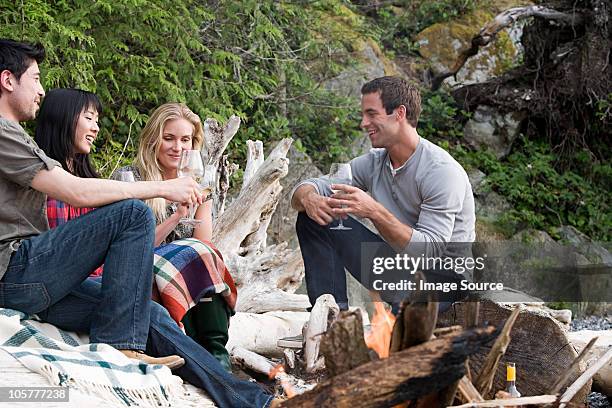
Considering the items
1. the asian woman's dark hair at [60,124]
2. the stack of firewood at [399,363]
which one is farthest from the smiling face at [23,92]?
the stack of firewood at [399,363]

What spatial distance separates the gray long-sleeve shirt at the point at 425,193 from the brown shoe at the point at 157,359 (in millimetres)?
1202

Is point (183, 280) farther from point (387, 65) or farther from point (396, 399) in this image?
point (387, 65)

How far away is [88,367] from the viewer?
2.87m

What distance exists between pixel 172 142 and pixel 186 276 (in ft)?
2.35

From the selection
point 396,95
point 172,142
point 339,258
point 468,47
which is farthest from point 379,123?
point 468,47

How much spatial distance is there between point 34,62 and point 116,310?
38.5 inches

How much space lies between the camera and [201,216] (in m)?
3.79

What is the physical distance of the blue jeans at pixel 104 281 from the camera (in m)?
2.95

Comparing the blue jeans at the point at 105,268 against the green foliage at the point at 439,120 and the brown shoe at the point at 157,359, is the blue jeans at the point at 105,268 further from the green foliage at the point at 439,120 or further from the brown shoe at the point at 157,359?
the green foliage at the point at 439,120

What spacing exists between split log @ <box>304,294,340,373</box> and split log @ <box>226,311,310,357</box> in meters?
0.68

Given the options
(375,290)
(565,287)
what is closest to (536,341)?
(375,290)

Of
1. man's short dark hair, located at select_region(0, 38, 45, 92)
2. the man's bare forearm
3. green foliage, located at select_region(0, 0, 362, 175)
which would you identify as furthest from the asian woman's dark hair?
green foliage, located at select_region(0, 0, 362, 175)

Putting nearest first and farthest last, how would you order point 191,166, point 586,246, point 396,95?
point 191,166, point 396,95, point 586,246

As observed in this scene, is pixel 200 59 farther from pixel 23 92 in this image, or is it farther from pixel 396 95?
pixel 23 92
